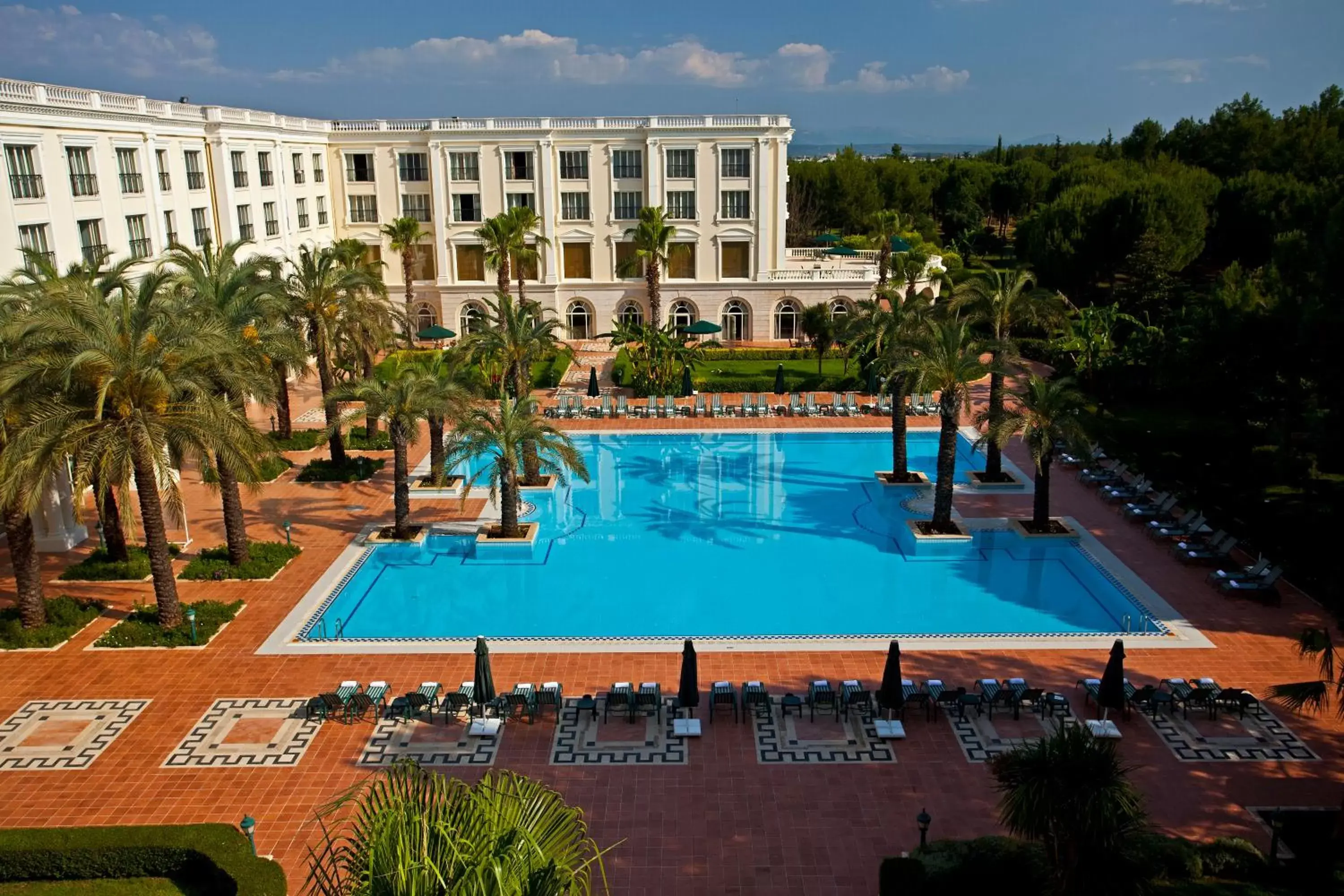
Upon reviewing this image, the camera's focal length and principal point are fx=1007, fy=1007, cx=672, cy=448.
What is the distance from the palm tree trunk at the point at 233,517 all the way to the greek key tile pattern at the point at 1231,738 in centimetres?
1793

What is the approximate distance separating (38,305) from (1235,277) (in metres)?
32.5

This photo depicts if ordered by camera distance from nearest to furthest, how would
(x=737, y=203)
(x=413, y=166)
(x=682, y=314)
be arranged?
(x=737, y=203) < (x=413, y=166) < (x=682, y=314)

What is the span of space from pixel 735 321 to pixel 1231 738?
36.2m

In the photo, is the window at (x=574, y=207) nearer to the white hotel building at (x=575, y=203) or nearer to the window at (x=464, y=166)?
the white hotel building at (x=575, y=203)

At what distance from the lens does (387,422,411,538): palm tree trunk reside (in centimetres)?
2322

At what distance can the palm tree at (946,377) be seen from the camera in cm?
2352

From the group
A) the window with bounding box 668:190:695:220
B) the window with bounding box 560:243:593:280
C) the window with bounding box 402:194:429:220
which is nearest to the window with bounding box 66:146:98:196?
the window with bounding box 402:194:429:220

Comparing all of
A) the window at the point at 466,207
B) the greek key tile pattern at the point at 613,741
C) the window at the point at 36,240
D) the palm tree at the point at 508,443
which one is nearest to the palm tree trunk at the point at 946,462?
the palm tree at the point at 508,443

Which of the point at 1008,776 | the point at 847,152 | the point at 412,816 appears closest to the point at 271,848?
the point at 412,816

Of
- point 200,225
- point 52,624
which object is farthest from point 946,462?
point 200,225

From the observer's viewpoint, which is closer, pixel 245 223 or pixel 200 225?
pixel 200 225

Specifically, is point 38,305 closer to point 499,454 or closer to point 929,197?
point 499,454

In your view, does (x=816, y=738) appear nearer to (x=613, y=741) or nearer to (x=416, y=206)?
(x=613, y=741)

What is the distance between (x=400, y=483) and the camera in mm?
23359
